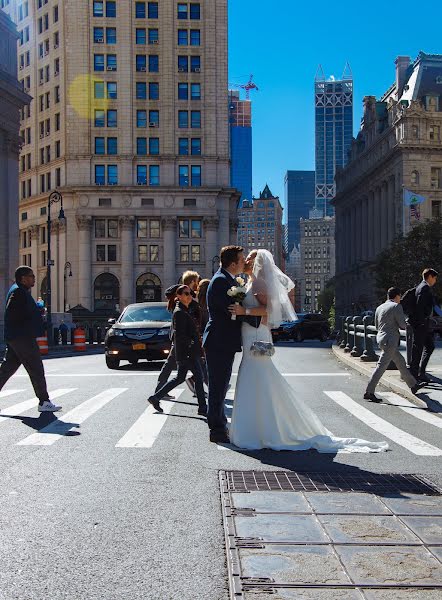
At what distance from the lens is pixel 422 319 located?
43.4ft

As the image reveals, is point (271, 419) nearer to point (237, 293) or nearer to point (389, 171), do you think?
point (237, 293)

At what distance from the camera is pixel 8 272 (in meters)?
49.4

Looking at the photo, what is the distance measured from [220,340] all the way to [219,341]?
2 centimetres

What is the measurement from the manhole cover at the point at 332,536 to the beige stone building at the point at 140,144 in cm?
7496

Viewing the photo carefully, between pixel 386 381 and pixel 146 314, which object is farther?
pixel 146 314

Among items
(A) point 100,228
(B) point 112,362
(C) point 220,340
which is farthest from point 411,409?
(A) point 100,228

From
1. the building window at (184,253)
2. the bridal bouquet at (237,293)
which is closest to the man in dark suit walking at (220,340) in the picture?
the bridal bouquet at (237,293)

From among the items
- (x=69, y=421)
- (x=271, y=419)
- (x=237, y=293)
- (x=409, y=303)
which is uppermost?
(x=237, y=293)

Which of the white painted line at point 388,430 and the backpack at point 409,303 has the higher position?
the backpack at point 409,303

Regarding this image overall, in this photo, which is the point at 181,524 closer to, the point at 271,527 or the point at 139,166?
the point at 271,527

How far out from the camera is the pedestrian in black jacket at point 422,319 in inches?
516

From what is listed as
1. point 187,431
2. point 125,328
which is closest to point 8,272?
point 125,328

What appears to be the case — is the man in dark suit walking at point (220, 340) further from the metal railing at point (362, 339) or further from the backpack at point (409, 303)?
the metal railing at point (362, 339)

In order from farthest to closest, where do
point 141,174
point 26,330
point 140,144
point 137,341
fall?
1. point 140,144
2. point 141,174
3. point 137,341
4. point 26,330
